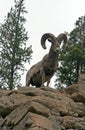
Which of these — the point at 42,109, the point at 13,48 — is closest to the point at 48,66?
the point at 42,109

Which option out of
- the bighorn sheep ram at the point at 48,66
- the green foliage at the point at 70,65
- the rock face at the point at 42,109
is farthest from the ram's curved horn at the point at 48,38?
the green foliage at the point at 70,65

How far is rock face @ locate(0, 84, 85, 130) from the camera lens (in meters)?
23.0

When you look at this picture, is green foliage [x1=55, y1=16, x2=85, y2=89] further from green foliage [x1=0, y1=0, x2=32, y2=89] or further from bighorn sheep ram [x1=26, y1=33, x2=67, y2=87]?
bighorn sheep ram [x1=26, y1=33, x2=67, y2=87]

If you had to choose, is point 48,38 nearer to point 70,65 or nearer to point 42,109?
point 42,109

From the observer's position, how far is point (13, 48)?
47062 millimetres

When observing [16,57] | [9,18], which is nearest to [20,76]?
[16,57]

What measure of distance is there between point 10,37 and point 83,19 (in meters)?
8.61

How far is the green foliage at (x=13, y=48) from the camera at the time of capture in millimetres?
45594

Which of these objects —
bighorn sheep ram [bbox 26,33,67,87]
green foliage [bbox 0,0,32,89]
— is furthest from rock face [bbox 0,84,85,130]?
green foliage [bbox 0,0,32,89]

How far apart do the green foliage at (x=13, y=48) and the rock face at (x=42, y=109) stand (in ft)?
58.4

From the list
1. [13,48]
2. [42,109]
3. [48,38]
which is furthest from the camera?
[13,48]

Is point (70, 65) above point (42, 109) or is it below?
above

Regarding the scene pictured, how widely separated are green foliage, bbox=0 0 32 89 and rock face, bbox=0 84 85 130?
1779 cm

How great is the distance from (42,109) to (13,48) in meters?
23.5
